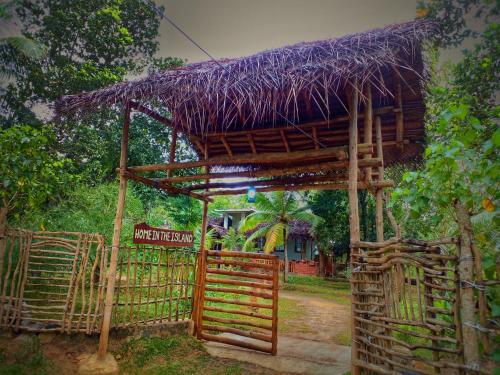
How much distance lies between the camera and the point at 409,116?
199 inches

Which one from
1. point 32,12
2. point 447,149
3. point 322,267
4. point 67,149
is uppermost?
point 32,12

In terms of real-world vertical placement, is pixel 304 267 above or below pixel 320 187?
below

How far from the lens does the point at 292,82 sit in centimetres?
375

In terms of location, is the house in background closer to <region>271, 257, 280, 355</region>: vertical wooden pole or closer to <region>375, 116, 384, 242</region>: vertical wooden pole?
<region>375, 116, 384, 242</region>: vertical wooden pole

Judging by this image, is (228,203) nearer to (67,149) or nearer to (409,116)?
(67,149)

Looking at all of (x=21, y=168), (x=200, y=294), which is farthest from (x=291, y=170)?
(x=21, y=168)

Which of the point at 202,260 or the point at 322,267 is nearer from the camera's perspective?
the point at 202,260

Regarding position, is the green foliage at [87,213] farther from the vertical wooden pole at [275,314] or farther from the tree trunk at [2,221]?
the vertical wooden pole at [275,314]

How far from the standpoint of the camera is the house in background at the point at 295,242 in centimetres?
1909

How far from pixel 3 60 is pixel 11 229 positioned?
8.11 meters

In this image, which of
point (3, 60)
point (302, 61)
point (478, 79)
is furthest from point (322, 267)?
point (3, 60)

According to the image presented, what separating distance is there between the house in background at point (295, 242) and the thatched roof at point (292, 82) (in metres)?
13.3

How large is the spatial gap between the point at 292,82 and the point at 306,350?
4.14 m

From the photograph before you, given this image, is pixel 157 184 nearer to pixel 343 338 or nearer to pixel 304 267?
pixel 343 338
